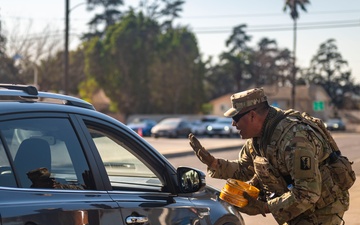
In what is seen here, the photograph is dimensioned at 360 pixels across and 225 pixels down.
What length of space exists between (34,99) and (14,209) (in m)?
0.79

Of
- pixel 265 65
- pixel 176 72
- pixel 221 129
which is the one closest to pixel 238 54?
pixel 265 65

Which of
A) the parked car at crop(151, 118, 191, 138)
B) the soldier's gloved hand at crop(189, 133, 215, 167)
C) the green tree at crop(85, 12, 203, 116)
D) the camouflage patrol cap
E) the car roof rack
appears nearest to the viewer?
the car roof rack

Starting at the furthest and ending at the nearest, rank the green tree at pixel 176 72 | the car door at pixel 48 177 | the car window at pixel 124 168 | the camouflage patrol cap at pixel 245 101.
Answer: the green tree at pixel 176 72, the camouflage patrol cap at pixel 245 101, the car window at pixel 124 168, the car door at pixel 48 177

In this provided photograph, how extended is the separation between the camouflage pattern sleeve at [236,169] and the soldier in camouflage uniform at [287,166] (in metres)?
0.37

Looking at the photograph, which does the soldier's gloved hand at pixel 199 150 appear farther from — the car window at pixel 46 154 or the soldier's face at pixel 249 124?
the car window at pixel 46 154

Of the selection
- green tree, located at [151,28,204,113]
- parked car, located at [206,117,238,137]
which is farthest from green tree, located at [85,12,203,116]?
parked car, located at [206,117,238,137]

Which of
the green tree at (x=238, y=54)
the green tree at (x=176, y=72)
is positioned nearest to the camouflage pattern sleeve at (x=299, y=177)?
the green tree at (x=176, y=72)

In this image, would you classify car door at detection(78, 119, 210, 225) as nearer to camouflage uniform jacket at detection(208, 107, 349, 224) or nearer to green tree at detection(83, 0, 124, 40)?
camouflage uniform jacket at detection(208, 107, 349, 224)

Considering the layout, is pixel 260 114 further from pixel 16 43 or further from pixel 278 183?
pixel 16 43

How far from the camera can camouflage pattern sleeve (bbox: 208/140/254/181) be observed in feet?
13.7

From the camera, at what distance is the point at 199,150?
3977mm

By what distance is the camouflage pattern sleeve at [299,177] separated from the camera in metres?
3.34

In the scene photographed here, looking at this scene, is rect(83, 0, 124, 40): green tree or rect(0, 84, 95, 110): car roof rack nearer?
rect(0, 84, 95, 110): car roof rack

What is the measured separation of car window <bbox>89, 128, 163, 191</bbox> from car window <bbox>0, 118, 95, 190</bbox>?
7.9 inches
